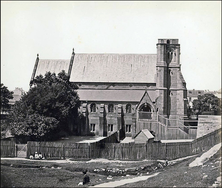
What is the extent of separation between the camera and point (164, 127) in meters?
43.7

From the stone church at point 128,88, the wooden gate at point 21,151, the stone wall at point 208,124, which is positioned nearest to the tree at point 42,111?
the wooden gate at point 21,151

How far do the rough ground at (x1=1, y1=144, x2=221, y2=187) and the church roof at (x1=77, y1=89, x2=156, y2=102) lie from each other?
74.8 ft

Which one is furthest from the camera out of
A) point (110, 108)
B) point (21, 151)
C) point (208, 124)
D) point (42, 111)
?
point (110, 108)

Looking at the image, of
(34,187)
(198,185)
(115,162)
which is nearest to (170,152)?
(115,162)

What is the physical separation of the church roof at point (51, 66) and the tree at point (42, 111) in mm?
11567

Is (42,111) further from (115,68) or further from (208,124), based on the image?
(208,124)

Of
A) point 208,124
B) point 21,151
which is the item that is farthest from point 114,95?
point 21,151

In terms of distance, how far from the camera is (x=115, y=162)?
30031 millimetres

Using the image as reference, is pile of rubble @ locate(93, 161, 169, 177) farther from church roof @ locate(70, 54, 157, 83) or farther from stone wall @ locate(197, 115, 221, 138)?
church roof @ locate(70, 54, 157, 83)

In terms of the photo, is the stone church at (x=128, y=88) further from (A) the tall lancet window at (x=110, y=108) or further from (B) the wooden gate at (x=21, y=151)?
(B) the wooden gate at (x=21, y=151)

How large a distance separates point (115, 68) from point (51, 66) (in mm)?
13058

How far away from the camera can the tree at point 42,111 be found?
36.3m

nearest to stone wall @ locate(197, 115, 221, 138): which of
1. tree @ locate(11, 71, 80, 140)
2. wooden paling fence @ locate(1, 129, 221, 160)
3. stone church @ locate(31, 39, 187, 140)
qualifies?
wooden paling fence @ locate(1, 129, 221, 160)

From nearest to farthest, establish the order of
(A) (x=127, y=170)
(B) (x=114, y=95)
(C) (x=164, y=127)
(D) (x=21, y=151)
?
1. (A) (x=127, y=170)
2. (D) (x=21, y=151)
3. (C) (x=164, y=127)
4. (B) (x=114, y=95)
